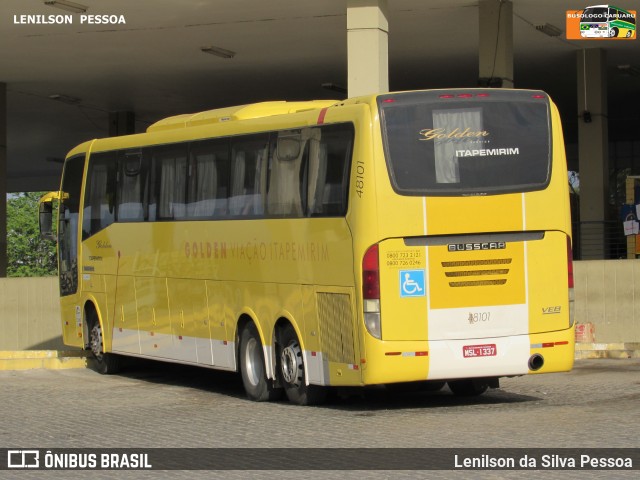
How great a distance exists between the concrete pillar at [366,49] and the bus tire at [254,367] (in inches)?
300

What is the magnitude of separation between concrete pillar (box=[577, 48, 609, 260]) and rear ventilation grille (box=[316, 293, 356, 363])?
762 inches

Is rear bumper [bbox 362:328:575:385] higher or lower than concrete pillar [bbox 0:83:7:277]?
lower

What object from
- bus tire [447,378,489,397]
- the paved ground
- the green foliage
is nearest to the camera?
the paved ground

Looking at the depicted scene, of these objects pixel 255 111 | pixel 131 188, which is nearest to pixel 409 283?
pixel 255 111

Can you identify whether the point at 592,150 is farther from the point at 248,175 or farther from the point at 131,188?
the point at 248,175

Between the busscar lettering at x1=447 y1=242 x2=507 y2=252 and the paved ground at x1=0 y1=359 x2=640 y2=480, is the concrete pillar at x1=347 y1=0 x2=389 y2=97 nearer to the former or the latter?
the paved ground at x1=0 y1=359 x2=640 y2=480

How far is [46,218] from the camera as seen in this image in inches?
837

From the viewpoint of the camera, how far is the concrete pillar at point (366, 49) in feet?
72.4

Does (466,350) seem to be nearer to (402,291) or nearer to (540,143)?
(402,291)

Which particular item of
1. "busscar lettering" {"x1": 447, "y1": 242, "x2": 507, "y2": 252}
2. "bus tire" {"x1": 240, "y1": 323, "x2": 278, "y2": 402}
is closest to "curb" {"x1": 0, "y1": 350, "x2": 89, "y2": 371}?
"bus tire" {"x1": 240, "y1": 323, "x2": 278, "y2": 402}

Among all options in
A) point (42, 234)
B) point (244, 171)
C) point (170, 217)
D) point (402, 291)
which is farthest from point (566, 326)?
point (42, 234)

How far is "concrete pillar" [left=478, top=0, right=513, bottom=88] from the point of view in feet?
84.3

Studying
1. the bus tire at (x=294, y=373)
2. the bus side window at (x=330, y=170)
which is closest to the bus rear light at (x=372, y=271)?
the bus side window at (x=330, y=170)

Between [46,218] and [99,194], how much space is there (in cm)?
214
